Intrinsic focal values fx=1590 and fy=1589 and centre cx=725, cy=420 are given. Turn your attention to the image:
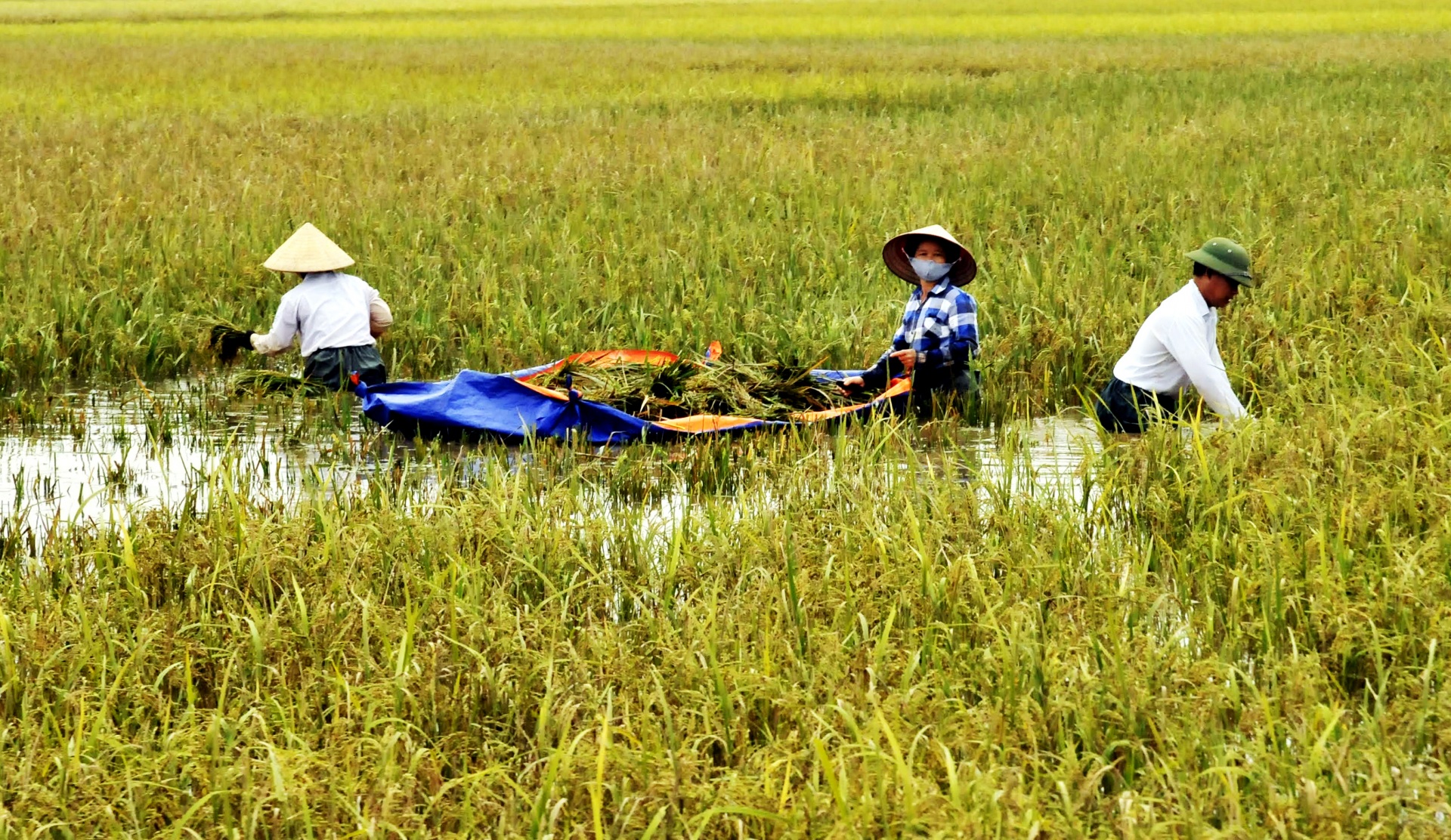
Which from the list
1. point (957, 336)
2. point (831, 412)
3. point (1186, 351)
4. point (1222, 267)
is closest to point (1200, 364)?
point (1186, 351)

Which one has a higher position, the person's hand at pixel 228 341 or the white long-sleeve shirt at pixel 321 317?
the white long-sleeve shirt at pixel 321 317

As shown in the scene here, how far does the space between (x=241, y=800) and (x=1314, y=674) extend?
2.01m

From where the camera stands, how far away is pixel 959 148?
12633mm

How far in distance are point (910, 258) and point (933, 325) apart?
0.40 m

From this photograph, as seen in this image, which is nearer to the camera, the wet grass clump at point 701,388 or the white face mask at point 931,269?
the wet grass clump at point 701,388

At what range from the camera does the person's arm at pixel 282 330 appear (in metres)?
6.33

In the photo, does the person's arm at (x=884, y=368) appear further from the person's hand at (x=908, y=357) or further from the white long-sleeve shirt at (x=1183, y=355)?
A: the white long-sleeve shirt at (x=1183, y=355)

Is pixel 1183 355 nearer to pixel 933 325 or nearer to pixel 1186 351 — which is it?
pixel 1186 351

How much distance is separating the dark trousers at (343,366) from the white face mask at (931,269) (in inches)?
85.5

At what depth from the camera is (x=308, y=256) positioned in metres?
6.33

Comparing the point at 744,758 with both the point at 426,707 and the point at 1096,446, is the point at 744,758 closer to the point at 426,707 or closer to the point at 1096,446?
the point at 426,707

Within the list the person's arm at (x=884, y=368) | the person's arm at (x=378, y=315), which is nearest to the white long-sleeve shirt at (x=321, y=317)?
the person's arm at (x=378, y=315)

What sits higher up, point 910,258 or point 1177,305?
point 910,258

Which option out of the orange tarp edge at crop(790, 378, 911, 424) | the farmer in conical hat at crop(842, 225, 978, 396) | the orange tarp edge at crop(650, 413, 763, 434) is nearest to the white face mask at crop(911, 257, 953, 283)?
the farmer in conical hat at crop(842, 225, 978, 396)
